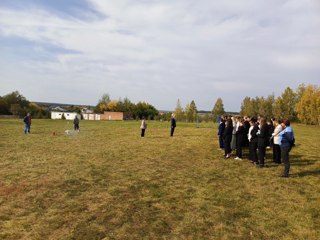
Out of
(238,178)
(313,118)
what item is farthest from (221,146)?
(313,118)

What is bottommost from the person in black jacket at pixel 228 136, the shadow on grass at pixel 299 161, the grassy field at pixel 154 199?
the grassy field at pixel 154 199

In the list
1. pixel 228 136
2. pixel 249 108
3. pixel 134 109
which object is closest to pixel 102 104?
pixel 134 109

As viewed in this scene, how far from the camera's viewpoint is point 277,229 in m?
7.45

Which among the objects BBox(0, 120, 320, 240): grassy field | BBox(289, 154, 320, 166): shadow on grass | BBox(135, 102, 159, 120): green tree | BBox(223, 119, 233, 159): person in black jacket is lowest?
BBox(0, 120, 320, 240): grassy field

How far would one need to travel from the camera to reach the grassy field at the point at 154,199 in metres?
7.34

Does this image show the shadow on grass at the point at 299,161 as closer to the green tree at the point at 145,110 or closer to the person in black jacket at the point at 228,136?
the person in black jacket at the point at 228,136

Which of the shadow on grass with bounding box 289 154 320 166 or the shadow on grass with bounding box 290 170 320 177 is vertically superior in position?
the shadow on grass with bounding box 289 154 320 166

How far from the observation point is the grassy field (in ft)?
24.1

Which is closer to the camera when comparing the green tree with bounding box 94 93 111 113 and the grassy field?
the grassy field

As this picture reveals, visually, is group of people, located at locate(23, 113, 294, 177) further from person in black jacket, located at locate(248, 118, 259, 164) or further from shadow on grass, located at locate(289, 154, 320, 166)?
shadow on grass, located at locate(289, 154, 320, 166)

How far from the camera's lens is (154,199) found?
30.8ft

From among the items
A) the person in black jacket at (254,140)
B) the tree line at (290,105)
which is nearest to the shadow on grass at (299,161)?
the person in black jacket at (254,140)

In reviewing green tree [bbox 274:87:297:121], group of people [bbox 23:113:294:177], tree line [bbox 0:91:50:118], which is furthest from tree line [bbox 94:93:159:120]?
group of people [bbox 23:113:294:177]

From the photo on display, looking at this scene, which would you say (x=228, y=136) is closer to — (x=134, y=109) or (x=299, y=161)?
(x=299, y=161)
